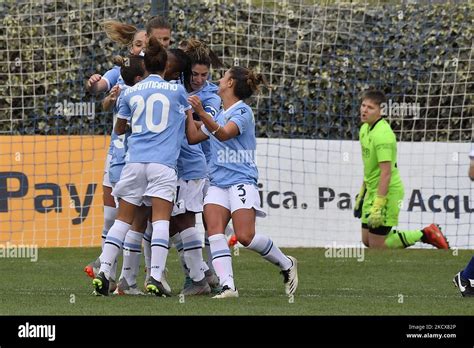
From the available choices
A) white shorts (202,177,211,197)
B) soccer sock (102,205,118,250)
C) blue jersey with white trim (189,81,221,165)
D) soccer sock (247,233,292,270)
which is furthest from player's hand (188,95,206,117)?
soccer sock (102,205,118,250)

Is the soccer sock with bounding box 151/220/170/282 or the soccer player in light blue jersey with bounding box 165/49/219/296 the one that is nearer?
the soccer sock with bounding box 151/220/170/282

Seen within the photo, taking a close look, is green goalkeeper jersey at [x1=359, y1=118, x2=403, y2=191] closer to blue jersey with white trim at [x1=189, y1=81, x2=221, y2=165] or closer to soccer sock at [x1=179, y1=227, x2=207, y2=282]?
blue jersey with white trim at [x1=189, y1=81, x2=221, y2=165]

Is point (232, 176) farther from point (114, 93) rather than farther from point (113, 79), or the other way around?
point (113, 79)

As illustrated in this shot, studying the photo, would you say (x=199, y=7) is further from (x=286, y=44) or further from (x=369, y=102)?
(x=369, y=102)

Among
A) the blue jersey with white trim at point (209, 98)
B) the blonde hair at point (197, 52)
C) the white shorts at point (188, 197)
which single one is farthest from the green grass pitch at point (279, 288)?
the blonde hair at point (197, 52)

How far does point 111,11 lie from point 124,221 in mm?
7946

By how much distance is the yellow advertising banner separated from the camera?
16234mm

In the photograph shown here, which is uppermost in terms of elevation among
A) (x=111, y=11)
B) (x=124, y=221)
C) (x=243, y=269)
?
(x=111, y=11)

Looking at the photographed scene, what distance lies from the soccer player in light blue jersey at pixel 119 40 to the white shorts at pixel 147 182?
51.3 inches

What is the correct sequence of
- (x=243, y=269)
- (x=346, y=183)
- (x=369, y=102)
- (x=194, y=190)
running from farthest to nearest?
(x=346, y=183) < (x=369, y=102) < (x=243, y=269) < (x=194, y=190)

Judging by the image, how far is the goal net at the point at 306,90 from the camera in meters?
16.6

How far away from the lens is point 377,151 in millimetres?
14922
